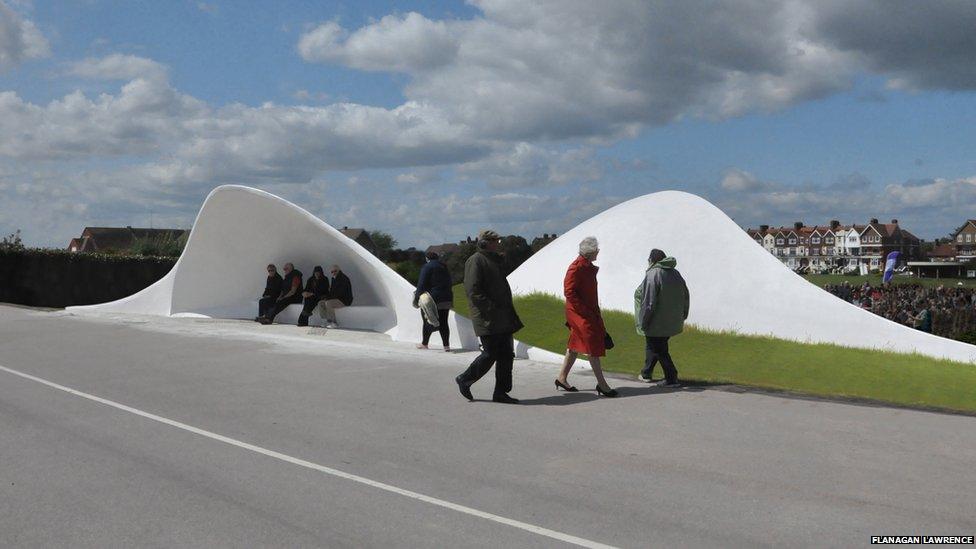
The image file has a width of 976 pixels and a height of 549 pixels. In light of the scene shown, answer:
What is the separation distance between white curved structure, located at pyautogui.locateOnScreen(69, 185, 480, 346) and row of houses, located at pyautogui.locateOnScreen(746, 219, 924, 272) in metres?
103

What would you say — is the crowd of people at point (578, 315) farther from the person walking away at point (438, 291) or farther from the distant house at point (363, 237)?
the distant house at point (363, 237)

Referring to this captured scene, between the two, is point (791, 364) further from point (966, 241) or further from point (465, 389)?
point (966, 241)

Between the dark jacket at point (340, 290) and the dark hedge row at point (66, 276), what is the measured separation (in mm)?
18214

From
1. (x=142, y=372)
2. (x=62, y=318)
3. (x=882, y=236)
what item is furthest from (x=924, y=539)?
(x=882, y=236)

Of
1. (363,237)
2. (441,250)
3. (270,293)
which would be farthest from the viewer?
(363,237)

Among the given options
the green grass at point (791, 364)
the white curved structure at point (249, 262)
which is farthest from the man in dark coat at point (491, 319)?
the white curved structure at point (249, 262)

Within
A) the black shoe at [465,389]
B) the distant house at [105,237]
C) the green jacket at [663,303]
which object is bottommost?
the black shoe at [465,389]

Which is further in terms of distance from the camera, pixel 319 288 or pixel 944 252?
pixel 944 252

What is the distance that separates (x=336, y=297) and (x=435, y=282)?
503 centimetres

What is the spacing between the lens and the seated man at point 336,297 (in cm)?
1714

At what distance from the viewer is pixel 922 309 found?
28.4 metres

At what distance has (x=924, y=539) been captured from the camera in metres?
4.29

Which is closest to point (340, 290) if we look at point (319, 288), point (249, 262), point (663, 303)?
point (319, 288)

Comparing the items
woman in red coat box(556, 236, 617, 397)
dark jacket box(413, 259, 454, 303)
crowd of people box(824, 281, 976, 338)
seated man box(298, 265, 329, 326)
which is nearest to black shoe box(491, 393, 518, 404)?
woman in red coat box(556, 236, 617, 397)
